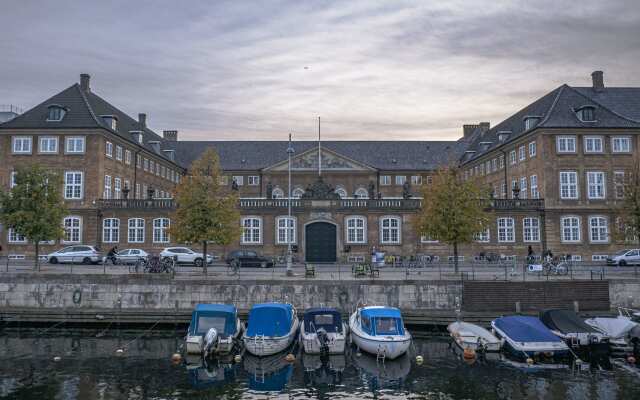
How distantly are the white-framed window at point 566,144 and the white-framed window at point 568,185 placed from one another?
2.08 m

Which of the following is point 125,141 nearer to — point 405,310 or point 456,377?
point 405,310

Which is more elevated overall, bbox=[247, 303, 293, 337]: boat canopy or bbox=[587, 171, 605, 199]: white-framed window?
bbox=[587, 171, 605, 199]: white-framed window

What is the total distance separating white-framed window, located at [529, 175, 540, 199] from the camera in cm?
4784

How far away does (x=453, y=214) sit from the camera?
32.6 metres

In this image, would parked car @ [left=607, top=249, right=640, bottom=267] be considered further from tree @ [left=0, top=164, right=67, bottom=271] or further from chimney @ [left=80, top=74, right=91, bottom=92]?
chimney @ [left=80, top=74, right=91, bottom=92]

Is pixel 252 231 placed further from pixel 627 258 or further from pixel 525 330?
pixel 627 258

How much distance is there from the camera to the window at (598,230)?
45.6m

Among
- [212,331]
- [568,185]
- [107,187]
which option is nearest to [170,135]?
[107,187]

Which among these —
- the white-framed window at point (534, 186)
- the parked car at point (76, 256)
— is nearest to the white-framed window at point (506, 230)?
the white-framed window at point (534, 186)

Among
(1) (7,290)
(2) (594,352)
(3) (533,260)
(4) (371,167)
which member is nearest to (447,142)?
(4) (371,167)

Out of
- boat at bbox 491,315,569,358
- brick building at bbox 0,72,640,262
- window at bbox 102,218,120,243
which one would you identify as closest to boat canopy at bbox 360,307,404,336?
boat at bbox 491,315,569,358

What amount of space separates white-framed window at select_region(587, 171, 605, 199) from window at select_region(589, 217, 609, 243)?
2.25 meters

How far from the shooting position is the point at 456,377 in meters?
19.0

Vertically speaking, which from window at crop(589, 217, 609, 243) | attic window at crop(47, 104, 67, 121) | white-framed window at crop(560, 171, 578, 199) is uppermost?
attic window at crop(47, 104, 67, 121)
